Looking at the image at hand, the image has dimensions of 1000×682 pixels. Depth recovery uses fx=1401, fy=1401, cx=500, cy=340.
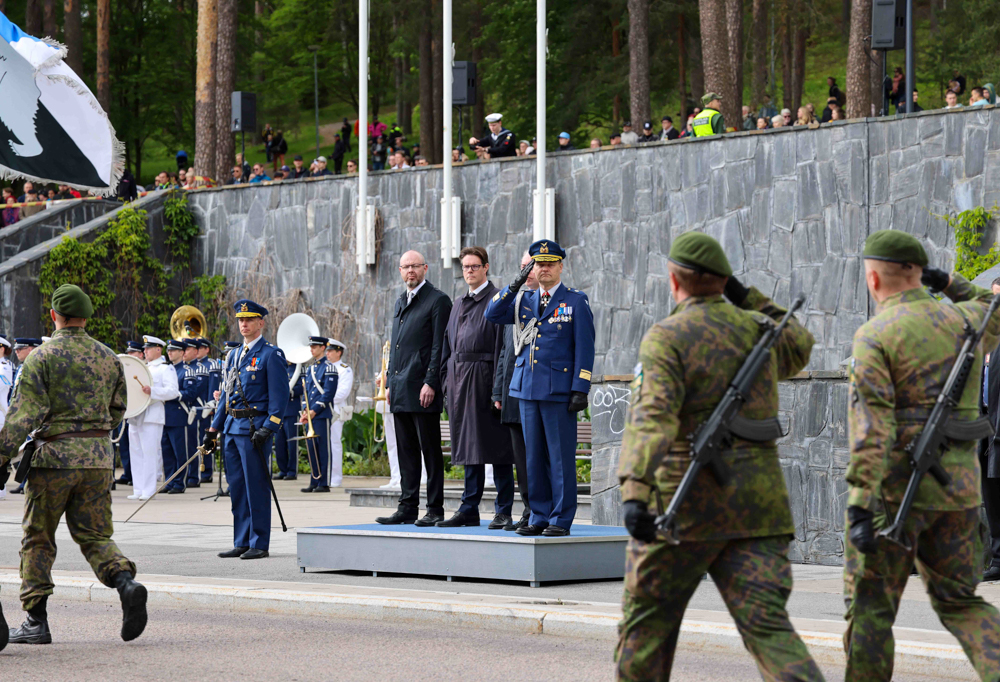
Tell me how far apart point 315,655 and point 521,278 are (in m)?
2.75

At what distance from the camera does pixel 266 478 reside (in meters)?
11.2

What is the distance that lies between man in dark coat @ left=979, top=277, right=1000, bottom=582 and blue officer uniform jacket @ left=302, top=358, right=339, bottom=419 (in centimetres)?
1154

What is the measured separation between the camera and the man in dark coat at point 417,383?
10.3 metres

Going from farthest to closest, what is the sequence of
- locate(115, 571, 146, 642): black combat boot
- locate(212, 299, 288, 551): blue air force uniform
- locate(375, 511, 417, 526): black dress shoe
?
locate(212, 299, 288, 551): blue air force uniform, locate(375, 511, 417, 526): black dress shoe, locate(115, 571, 146, 642): black combat boot

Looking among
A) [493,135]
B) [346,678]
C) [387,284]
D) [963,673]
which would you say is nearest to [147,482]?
[387,284]

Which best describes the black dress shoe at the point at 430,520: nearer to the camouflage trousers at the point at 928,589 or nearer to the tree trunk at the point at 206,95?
the camouflage trousers at the point at 928,589

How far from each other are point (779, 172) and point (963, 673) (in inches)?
489

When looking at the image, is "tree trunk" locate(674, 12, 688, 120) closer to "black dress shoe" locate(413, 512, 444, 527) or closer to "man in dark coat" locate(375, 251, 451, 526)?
"man in dark coat" locate(375, 251, 451, 526)

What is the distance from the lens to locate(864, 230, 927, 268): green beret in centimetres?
543

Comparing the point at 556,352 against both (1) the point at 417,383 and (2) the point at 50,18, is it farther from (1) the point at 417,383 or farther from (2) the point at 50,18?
(2) the point at 50,18

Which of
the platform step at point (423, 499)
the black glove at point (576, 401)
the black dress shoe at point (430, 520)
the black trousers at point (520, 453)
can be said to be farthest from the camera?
the platform step at point (423, 499)

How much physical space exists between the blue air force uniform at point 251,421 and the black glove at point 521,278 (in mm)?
2861

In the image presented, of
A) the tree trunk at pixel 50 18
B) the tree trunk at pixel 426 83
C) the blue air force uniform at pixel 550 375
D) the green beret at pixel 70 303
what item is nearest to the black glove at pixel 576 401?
the blue air force uniform at pixel 550 375

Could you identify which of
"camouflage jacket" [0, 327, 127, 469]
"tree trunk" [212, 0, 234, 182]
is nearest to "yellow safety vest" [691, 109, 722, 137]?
"tree trunk" [212, 0, 234, 182]
